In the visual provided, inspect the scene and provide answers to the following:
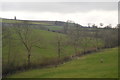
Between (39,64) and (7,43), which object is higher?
(7,43)

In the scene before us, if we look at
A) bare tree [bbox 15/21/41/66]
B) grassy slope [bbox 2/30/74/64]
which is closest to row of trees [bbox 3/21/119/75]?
bare tree [bbox 15/21/41/66]

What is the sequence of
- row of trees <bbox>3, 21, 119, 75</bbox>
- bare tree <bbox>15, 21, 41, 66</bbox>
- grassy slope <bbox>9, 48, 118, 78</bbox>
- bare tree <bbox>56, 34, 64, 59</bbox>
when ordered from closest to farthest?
grassy slope <bbox>9, 48, 118, 78</bbox>
bare tree <bbox>15, 21, 41, 66</bbox>
row of trees <bbox>3, 21, 119, 75</bbox>
bare tree <bbox>56, 34, 64, 59</bbox>

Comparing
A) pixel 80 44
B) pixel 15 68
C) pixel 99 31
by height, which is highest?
pixel 99 31

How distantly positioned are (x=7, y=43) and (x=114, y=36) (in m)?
53.2

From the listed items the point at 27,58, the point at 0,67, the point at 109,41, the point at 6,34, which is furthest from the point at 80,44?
the point at 0,67

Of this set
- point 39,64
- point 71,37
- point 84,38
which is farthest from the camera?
point 84,38

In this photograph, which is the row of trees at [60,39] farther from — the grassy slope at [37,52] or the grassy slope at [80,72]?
the grassy slope at [80,72]

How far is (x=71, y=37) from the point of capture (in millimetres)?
72688

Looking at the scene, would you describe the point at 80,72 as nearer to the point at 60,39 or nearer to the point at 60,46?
the point at 60,46

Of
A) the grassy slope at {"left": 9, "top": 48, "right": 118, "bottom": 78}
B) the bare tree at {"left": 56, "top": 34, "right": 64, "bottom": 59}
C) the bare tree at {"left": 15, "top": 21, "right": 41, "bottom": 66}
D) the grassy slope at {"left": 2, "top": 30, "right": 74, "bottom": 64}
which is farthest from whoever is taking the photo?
the bare tree at {"left": 56, "top": 34, "right": 64, "bottom": 59}

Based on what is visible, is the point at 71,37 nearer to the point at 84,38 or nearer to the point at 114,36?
the point at 84,38

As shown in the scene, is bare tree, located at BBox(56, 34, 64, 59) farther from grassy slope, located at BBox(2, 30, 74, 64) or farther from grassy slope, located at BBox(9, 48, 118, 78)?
grassy slope, located at BBox(9, 48, 118, 78)

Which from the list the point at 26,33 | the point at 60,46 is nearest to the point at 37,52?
the point at 26,33

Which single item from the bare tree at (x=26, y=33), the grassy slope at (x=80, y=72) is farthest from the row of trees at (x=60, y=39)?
the grassy slope at (x=80, y=72)
